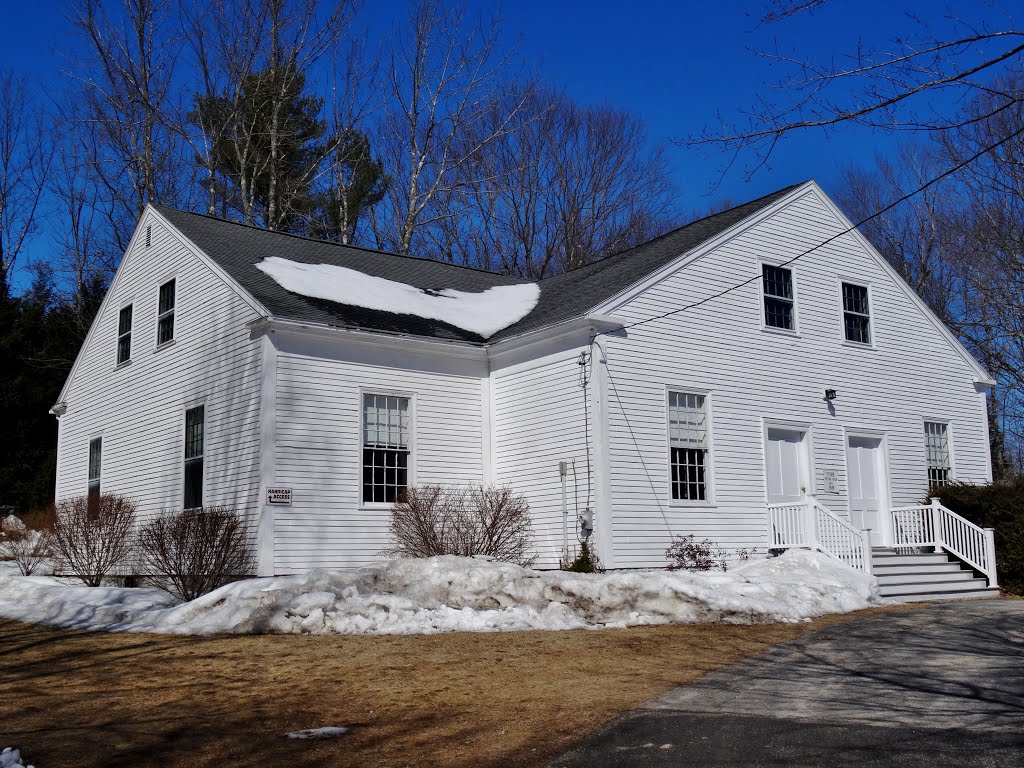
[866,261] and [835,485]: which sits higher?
[866,261]

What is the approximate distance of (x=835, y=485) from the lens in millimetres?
18766

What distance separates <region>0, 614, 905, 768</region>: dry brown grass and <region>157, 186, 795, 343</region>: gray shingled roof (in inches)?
243

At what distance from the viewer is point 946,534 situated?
60.0 feet

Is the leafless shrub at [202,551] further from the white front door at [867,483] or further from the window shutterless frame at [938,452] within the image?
the window shutterless frame at [938,452]

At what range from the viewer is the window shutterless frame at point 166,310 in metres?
18.8

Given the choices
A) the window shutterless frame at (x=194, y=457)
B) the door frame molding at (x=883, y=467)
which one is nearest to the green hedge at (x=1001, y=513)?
the door frame molding at (x=883, y=467)

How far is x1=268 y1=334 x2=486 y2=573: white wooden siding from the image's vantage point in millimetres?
15250

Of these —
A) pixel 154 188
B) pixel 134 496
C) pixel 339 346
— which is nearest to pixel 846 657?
pixel 339 346

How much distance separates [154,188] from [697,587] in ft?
88.8

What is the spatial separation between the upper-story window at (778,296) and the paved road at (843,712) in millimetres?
8817

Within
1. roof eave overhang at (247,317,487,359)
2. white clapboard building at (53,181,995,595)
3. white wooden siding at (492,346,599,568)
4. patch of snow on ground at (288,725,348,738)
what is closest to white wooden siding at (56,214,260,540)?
white clapboard building at (53,181,995,595)

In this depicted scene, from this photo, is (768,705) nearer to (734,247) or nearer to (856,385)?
(734,247)

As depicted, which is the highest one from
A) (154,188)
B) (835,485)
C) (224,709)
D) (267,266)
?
(154,188)

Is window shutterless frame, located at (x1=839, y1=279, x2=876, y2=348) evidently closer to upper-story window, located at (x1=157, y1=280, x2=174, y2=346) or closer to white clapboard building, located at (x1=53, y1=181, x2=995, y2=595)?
white clapboard building, located at (x1=53, y1=181, x2=995, y2=595)
